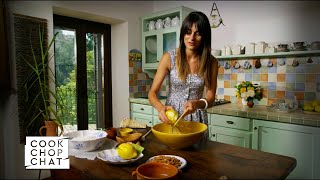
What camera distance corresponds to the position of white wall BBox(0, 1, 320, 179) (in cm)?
203

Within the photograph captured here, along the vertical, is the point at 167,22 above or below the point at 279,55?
above

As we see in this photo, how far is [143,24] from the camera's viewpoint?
306cm

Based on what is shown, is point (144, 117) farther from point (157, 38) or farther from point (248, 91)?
point (248, 91)

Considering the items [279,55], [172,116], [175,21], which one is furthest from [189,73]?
[175,21]

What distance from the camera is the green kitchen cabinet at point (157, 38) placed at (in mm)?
2711

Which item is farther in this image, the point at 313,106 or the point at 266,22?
the point at 266,22

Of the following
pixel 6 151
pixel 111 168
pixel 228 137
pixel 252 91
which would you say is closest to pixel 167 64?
pixel 111 168

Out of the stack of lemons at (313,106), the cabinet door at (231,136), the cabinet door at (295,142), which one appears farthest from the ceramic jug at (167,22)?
the stack of lemons at (313,106)

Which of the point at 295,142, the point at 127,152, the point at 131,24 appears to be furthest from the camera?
the point at 131,24

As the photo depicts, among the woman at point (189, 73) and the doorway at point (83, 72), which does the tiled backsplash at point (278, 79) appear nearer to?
the woman at point (189, 73)

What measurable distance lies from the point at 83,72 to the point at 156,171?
2.30 meters

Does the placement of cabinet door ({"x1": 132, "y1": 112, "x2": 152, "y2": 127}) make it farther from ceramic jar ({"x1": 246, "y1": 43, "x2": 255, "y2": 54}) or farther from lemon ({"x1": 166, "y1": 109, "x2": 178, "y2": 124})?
lemon ({"x1": 166, "y1": 109, "x2": 178, "y2": 124})

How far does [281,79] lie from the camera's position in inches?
93.2

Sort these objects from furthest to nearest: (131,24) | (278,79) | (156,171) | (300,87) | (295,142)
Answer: (131,24) < (278,79) < (300,87) < (295,142) < (156,171)
